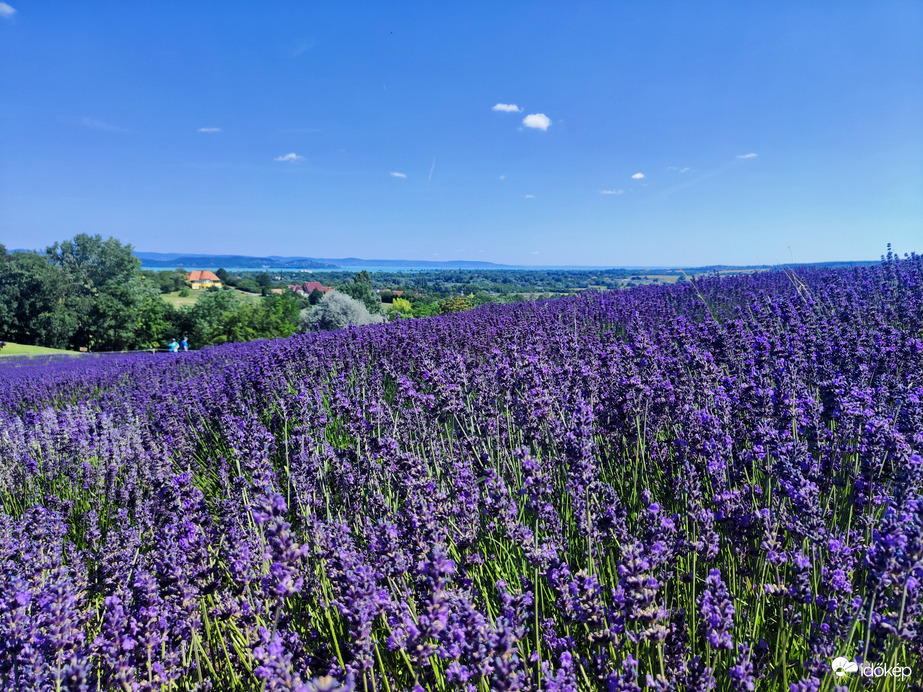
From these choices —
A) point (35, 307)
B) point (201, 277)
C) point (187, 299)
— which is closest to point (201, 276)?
point (201, 277)

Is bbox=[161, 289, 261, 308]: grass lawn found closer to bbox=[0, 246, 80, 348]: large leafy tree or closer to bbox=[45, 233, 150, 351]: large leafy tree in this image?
bbox=[45, 233, 150, 351]: large leafy tree

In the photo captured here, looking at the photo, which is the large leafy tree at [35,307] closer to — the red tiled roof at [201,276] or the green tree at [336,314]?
the green tree at [336,314]

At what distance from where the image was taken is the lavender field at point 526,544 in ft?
4.59

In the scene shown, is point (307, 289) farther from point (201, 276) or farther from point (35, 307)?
point (201, 276)

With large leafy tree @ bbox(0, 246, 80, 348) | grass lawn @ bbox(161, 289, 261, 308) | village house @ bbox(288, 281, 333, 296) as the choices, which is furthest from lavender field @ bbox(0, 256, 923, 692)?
village house @ bbox(288, 281, 333, 296)

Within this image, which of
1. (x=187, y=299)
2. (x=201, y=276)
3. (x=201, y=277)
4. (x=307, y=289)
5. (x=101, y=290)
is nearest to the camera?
(x=101, y=290)

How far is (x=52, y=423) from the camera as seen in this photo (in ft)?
18.0

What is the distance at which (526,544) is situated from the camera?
1.85m

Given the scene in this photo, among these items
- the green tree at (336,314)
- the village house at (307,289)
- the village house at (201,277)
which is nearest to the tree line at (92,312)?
the village house at (307,289)

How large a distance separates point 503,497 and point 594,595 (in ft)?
1.95

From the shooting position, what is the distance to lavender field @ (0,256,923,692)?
1399 mm

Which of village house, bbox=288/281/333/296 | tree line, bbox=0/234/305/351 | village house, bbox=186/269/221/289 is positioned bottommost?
tree line, bbox=0/234/305/351

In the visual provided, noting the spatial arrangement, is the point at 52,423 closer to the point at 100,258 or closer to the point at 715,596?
the point at 715,596

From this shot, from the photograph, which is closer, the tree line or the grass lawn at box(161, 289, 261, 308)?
the tree line
